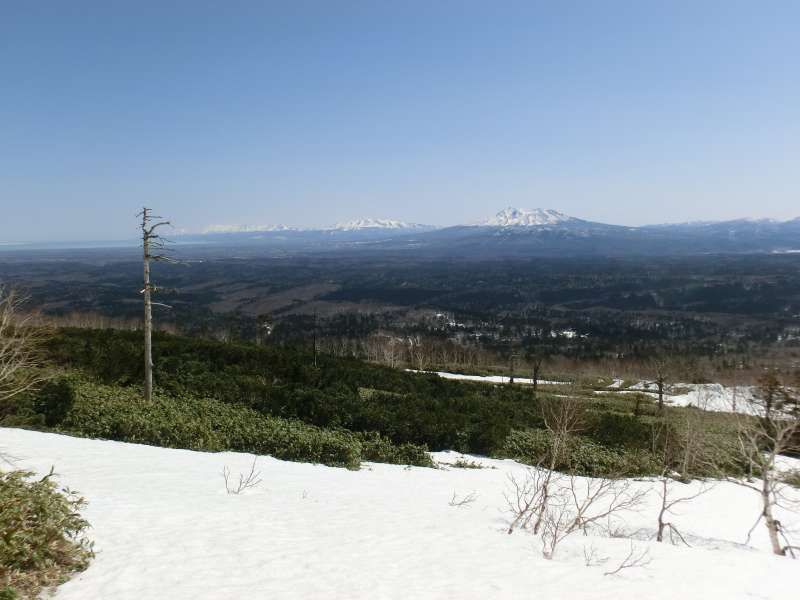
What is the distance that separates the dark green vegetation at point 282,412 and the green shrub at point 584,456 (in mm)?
68

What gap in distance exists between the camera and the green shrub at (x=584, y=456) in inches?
874

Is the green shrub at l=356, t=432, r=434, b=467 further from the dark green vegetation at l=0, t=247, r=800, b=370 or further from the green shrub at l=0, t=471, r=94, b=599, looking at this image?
the dark green vegetation at l=0, t=247, r=800, b=370

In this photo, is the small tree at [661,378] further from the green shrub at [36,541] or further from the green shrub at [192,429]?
the green shrub at [36,541]

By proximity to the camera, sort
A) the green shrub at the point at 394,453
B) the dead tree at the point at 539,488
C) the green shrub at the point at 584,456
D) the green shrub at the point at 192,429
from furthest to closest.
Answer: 1. the green shrub at the point at 584,456
2. the green shrub at the point at 394,453
3. the green shrub at the point at 192,429
4. the dead tree at the point at 539,488

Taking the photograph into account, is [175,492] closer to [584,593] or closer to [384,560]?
[384,560]

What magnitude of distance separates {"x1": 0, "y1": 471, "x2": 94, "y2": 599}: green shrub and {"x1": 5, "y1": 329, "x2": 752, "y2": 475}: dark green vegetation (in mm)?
8822

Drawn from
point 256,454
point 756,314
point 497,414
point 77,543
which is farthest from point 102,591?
point 756,314

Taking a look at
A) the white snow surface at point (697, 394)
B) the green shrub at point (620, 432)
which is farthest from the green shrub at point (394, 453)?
the white snow surface at point (697, 394)

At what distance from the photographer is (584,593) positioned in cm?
767

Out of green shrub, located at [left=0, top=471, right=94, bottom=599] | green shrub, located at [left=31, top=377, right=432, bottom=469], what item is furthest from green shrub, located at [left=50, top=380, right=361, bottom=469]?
green shrub, located at [left=0, top=471, right=94, bottom=599]

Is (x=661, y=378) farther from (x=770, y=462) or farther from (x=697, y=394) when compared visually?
(x=770, y=462)

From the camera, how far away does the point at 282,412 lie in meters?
22.4

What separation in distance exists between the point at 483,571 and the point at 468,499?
22.3 ft

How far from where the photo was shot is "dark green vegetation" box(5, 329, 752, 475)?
1708cm
